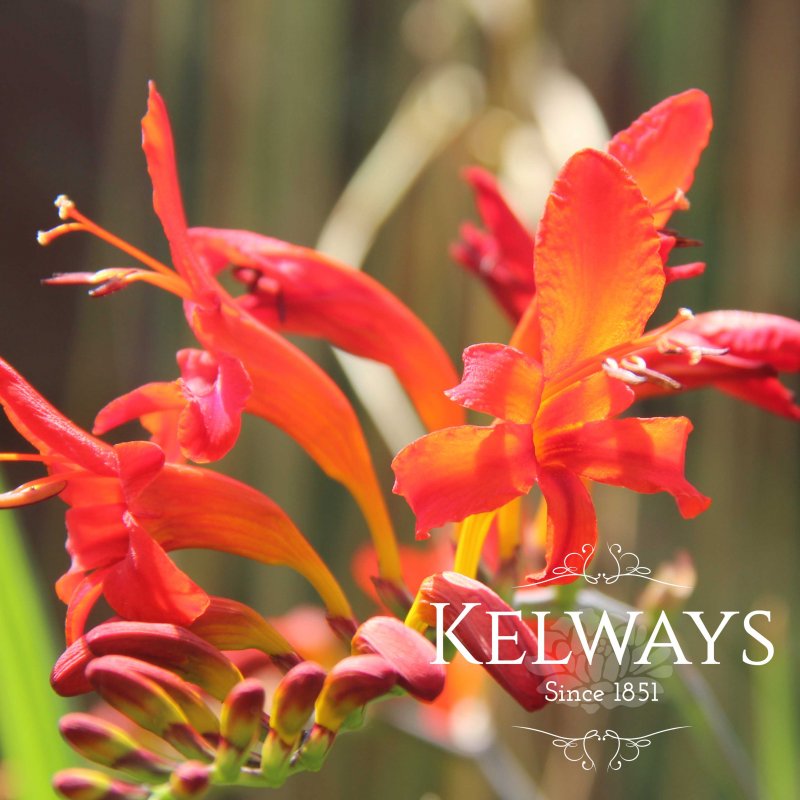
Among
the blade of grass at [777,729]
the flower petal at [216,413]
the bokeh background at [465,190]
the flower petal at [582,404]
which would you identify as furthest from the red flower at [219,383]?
the bokeh background at [465,190]

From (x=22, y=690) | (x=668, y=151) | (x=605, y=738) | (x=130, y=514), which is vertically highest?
(x=668, y=151)

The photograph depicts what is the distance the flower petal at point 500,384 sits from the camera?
1.10ft

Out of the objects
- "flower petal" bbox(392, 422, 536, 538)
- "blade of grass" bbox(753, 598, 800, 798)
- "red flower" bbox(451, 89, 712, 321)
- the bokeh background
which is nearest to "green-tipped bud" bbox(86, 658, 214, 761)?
"flower petal" bbox(392, 422, 536, 538)

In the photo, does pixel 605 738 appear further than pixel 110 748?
Yes

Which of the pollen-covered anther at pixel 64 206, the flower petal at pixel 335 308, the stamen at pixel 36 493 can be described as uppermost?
the pollen-covered anther at pixel 64 206

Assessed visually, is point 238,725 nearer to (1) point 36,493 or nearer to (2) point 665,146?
(1) point 36,493

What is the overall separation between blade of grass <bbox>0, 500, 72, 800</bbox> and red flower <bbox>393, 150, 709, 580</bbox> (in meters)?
0.26

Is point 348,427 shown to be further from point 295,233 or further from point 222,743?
A: point 295,233

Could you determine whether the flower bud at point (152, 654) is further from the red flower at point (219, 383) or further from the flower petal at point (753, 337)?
the flower petal at point (753, 337)

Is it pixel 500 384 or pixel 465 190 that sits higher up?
pixel 465 190

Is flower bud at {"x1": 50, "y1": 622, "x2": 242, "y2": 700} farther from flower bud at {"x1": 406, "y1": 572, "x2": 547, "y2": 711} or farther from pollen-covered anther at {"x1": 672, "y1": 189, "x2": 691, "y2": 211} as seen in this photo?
pollen-covered anther at {"x1": 672, "y1": 189, "x2": 691, "y2": 211}

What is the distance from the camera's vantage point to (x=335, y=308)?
18.5 inches

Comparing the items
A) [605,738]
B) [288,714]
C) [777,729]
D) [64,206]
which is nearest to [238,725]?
[288,714]

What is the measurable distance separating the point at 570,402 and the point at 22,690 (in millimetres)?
319
